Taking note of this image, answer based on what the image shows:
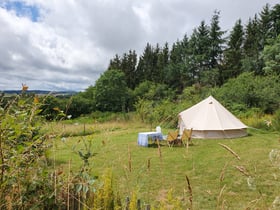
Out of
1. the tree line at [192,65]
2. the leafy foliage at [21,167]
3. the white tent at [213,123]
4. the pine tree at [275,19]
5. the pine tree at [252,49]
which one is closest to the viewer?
the leafy foliage at [21,167]

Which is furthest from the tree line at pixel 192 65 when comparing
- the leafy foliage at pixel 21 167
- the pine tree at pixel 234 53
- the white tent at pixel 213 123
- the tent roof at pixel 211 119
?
the leafy foliage at pixel 21 167

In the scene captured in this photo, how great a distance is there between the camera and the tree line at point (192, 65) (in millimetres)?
28828

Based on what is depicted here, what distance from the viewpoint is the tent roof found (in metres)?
10.1

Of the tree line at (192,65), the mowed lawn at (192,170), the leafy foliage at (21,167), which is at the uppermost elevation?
the tree line at (192,65)

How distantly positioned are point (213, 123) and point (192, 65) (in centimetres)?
2432

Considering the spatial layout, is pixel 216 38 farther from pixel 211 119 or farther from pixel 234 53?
pixel 211 119

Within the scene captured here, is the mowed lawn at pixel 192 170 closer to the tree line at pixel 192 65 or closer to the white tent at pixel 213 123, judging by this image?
the white tent at pixel 213 123

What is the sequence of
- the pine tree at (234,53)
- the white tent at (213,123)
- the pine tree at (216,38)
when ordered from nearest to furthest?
the white tent at (213,123) < the pine tree at (234,53) < the pine tree at (216,38)

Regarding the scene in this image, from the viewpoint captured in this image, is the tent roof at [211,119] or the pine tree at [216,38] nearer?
the tent roof at [211,119]

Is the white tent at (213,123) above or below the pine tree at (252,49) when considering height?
below

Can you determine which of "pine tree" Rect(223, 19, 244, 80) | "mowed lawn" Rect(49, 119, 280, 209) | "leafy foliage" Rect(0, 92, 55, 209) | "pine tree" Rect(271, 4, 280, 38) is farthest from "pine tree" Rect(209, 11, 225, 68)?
"leafy foliage" Rect(0, 92, 55, 209)

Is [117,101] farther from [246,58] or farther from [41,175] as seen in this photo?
[41,175]

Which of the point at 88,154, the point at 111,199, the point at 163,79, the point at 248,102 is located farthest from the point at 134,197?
the point at 163,79

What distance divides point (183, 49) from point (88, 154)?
3487 cm
